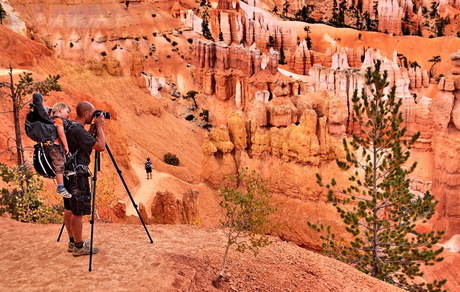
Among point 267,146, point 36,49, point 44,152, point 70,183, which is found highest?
point 36,49

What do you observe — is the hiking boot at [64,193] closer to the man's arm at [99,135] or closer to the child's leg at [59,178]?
the child's leg at [59,178]

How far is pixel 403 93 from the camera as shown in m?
46.8

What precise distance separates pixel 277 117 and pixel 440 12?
292ft

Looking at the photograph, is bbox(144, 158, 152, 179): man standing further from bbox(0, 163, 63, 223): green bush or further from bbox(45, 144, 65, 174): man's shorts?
bbox(45, 144, 65, 174): man's shorts

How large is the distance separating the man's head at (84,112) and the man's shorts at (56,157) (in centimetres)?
64

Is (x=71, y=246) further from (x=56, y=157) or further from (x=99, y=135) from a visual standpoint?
(x=99, y=135)

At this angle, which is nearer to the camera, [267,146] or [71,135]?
[71,135]

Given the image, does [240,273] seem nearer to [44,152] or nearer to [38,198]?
[44,152]

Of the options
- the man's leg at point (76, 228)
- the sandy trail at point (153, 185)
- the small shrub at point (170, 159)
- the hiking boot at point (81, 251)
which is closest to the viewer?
the man's leg at point (76, 228)

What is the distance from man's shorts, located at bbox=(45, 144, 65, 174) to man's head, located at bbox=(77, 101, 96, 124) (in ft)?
2.10

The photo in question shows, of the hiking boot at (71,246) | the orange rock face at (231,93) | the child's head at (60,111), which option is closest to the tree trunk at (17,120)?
the orange rock face at (231,93)

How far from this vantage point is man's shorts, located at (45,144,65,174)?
737cm

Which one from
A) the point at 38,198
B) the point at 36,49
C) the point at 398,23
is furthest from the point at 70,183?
the point at 398,23

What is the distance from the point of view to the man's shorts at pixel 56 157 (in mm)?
7367
